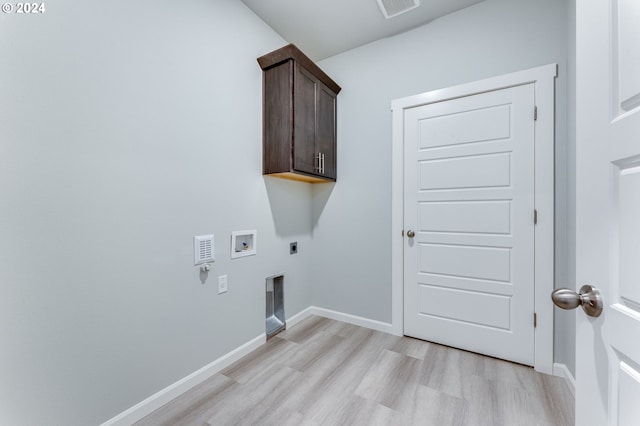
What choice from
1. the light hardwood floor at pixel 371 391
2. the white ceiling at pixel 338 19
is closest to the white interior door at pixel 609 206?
the light hardwood floor at pixel 371 391

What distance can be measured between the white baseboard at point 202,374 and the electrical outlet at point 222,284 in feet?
1.61

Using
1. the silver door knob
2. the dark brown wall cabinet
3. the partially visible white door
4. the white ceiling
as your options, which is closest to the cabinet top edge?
the dark brown wall cabinet

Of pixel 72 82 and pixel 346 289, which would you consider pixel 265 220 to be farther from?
pixel 72 82

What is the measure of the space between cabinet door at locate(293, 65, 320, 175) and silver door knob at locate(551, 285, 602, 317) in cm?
178

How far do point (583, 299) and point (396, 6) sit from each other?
7.73ft

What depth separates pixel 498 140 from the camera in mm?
1966

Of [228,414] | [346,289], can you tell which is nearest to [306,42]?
[346,289]

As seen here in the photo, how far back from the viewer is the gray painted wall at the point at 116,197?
42.9 inches

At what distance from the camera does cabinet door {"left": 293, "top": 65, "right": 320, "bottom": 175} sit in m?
2.12

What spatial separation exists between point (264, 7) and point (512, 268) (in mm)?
2852

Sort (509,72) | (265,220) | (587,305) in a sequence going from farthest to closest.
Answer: (265,220) < (509,72) < (587,305)

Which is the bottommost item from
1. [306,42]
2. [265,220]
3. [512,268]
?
[512,268]

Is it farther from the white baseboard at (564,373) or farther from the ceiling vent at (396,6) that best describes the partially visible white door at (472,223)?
the ceiling vent at (396,6)

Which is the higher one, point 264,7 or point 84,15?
point 264,7
